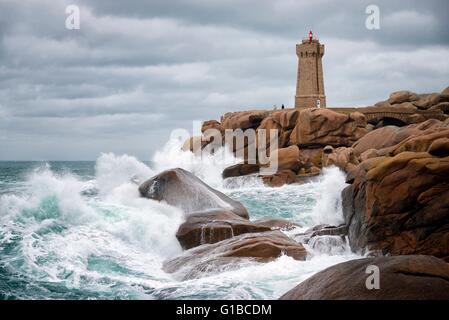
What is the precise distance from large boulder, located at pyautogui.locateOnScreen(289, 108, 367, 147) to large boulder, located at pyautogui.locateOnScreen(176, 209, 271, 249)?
2157 cm

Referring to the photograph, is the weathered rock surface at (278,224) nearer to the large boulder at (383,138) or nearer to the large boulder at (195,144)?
the large boulder at (383,138)

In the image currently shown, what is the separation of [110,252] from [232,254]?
11.3 ft

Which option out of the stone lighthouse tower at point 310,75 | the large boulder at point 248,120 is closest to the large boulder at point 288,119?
the large boulder at point 248,120

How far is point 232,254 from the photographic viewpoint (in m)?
11.8

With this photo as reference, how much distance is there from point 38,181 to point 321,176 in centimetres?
1664

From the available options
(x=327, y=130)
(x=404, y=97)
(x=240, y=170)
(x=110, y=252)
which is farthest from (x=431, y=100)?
(x=110, y=252)

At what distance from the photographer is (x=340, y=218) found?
647 inches

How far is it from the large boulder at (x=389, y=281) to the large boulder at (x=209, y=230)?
19.7 ft

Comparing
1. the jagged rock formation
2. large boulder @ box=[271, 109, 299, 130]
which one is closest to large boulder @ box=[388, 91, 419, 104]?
large boulder @ box=[271, 109, 299, 130]

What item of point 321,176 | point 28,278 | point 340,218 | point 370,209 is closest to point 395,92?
point 321,176

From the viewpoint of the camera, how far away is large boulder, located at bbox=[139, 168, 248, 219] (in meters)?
16.7

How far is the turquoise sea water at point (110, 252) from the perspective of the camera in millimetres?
10609

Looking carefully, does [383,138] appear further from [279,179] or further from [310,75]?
[310,75]
